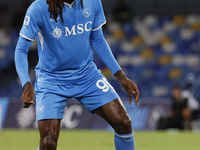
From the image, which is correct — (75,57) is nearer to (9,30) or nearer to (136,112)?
(136,112)

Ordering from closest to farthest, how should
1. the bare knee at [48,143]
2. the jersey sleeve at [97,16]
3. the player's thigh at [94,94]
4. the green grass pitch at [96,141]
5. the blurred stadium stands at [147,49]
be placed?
1. the bare knee at [48,143]
2. the player's thigh at [94,94]
3. the jersey sleeve at [97,16]
4. the green grass pitch at [96,141]
5. the blurred stadium stands at [147,49]

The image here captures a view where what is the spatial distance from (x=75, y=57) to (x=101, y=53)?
0.35 m

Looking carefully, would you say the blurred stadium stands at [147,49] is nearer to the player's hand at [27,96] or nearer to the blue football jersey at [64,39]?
the blue football jersey at [64,39]

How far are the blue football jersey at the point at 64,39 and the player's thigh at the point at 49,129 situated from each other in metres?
0.44

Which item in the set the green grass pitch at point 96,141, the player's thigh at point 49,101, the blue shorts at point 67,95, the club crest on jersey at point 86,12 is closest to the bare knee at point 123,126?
the blue shorts at point 67,95

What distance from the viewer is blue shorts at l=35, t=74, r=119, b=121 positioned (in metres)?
4.05

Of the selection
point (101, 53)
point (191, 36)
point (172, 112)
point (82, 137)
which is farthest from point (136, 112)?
point (101, 53)

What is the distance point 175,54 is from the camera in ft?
48.4

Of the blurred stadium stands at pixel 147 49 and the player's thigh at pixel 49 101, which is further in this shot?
the blurred stadium stands at pixel 147 49

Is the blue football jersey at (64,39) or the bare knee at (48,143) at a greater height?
the blue football jersey at (64,39)

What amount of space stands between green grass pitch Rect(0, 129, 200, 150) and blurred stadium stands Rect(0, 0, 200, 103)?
13.9 feet

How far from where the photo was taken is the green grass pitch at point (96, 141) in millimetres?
7482

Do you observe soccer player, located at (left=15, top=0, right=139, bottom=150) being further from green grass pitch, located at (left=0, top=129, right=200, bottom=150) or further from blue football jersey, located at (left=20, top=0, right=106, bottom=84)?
green grass pitch, located at (left=0, top=129, right=200, bottom=150)

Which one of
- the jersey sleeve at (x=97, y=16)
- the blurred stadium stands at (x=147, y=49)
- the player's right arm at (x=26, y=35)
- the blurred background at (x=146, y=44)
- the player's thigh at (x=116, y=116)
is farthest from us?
the blurred stadium stands at (x=147, y=49)
